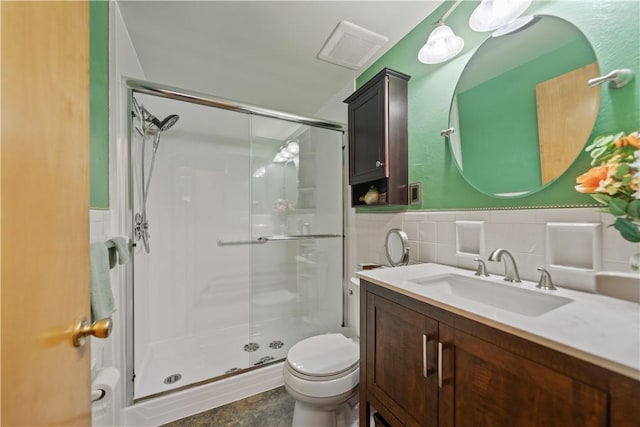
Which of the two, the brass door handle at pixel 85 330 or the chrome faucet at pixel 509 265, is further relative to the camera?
the chrome faucet at pixel 509 265

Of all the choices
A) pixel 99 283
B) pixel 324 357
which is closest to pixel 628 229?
pixel 324 357

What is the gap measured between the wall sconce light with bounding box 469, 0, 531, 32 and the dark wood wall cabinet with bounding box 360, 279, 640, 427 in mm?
1115

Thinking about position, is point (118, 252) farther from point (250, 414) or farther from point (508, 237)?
point (508, 237)

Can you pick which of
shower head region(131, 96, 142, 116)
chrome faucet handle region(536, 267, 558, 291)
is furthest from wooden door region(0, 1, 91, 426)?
chrome faucet handle region(536, 267, 558, 291)

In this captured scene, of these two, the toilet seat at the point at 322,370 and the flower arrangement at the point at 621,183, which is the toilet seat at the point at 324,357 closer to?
the toilet seat at the point at 322,370

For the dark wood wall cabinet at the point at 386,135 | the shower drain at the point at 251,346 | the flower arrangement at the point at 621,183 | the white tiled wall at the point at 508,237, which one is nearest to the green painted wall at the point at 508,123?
the white tiled wall at the point at 508,237

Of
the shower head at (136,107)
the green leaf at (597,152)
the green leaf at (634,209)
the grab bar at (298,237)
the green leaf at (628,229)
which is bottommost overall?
the grab bar at (298,237)

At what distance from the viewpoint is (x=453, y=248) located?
120cm

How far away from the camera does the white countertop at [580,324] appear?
43 centimetres

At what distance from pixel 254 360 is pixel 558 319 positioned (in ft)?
6.20

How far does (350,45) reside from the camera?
1.61 meters

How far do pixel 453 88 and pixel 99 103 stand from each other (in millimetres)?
1705

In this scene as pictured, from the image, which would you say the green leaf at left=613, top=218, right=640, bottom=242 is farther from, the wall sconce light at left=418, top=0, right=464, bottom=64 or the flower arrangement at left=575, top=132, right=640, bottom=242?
the wall sconce light at left=418, top=0, right=464, bottom=64

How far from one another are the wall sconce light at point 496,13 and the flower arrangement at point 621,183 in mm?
587
